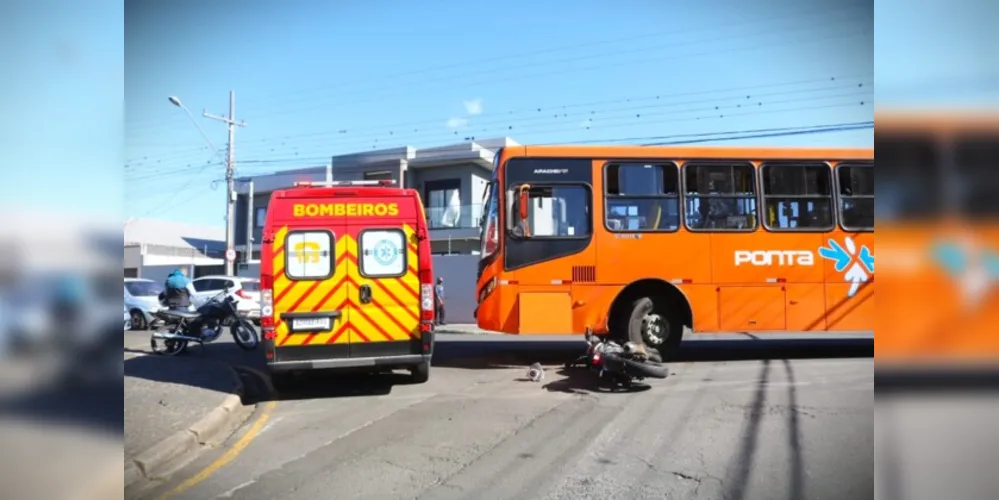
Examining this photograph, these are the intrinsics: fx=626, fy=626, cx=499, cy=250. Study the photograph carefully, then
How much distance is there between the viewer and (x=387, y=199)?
830 cm

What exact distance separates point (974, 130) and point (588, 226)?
657cm

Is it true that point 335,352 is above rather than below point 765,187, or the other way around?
below

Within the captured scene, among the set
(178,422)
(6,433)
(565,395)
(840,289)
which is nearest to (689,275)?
(840,289)

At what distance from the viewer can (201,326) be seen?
12484 mm

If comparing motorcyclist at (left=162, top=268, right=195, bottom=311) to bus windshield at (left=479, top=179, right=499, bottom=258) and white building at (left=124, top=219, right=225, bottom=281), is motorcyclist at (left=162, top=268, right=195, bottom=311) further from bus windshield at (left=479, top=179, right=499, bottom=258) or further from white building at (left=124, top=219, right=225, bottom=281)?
white building at (left=124, top=219, right=225, bottom=281)

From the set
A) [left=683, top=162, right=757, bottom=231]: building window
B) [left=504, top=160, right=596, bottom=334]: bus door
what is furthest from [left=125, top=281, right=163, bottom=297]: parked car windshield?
[left=683, top=162, right=757, bottom=231]: building window

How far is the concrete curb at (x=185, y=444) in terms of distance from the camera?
199 inches

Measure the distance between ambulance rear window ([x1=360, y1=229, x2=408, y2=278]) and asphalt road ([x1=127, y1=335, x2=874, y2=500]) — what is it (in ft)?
5.25

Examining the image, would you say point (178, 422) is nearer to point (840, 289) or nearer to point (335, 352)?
point (335, 352)

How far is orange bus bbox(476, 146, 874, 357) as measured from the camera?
9852mm

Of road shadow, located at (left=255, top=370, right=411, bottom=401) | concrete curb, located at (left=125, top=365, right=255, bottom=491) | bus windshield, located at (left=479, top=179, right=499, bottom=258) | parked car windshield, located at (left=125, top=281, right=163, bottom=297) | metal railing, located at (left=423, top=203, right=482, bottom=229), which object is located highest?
metal railing, located at (left=423, top=203, right=482, bottom=229)

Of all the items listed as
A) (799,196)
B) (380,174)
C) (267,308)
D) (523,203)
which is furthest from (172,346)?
(380,174)

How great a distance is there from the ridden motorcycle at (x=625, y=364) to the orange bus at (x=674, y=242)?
4.65 ft

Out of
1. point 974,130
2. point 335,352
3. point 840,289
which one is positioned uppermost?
point 974,130
